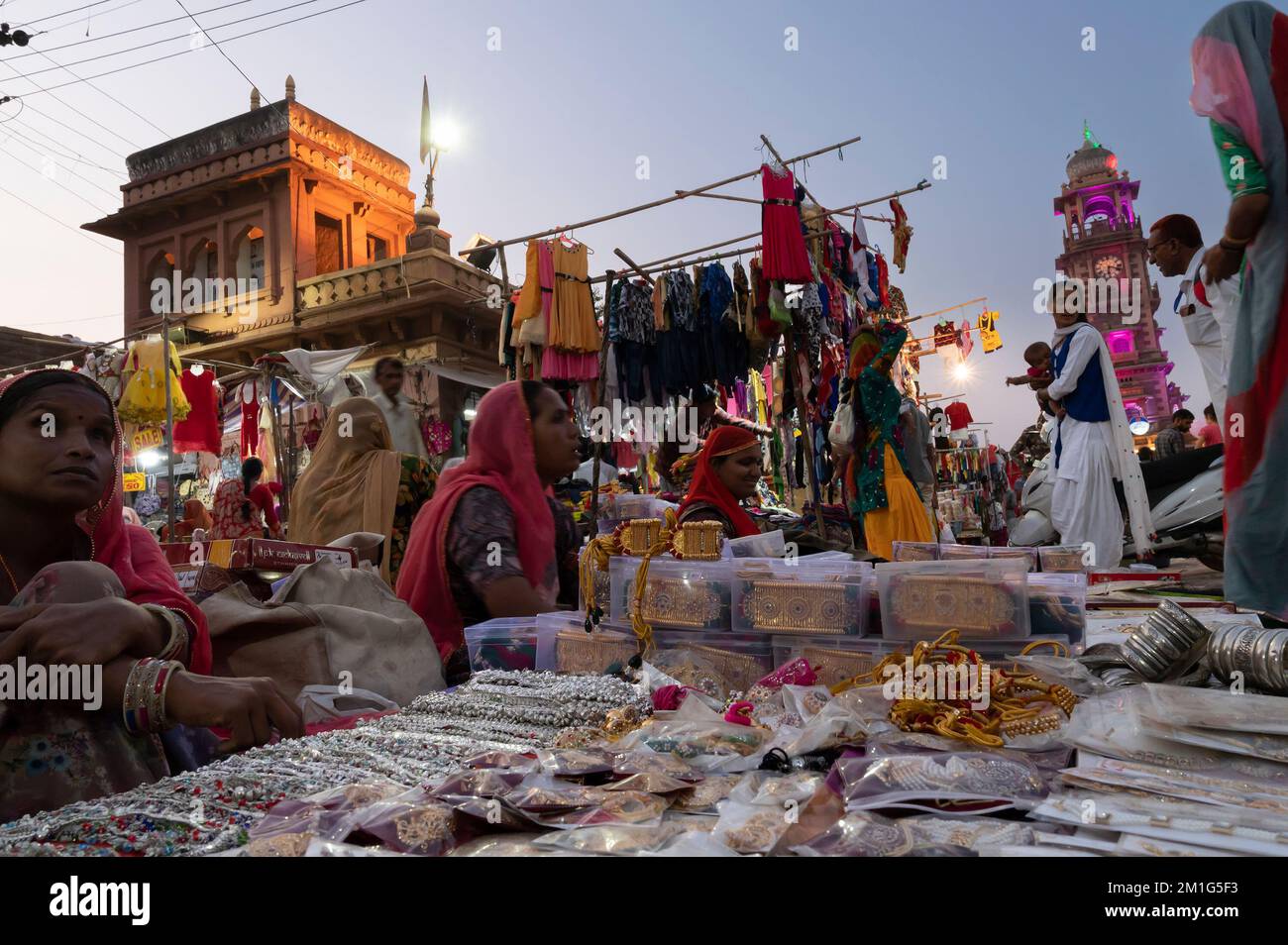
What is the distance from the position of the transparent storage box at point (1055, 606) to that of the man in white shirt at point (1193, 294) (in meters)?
2.16

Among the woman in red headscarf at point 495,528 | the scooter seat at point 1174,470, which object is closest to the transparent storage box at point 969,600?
the woman in red headscarf at point 495,528

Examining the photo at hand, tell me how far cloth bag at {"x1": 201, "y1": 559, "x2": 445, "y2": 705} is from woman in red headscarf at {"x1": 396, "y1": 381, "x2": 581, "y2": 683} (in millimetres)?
300

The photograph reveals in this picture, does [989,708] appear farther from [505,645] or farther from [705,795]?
[505,645]

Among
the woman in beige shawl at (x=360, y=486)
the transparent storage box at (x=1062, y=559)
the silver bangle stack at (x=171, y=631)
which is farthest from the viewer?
the woman in beige shawl at (x=360, y=486)

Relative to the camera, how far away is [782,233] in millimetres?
6734

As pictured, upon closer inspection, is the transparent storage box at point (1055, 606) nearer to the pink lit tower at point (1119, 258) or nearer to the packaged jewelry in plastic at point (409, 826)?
the packaged jewelry in plastic at point (409, 826)

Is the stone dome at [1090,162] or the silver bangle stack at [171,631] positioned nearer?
the silver bangle stack at [171,631]

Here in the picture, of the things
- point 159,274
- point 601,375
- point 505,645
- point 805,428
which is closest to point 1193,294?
point 805,428

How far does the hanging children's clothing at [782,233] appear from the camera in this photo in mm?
6684

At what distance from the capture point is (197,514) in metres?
9.76

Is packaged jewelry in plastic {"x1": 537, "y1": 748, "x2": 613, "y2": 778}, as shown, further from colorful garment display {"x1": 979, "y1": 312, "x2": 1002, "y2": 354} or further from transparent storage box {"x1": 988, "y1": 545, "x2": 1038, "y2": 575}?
colorful garment display {"x1": 979, "y1": 312, "x2": 1002, "y2": 354}

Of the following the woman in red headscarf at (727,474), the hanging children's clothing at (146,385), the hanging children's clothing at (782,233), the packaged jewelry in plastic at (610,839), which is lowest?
the packaged jewelry in plastic at (610,839)

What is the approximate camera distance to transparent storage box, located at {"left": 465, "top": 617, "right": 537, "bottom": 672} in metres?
2.33
